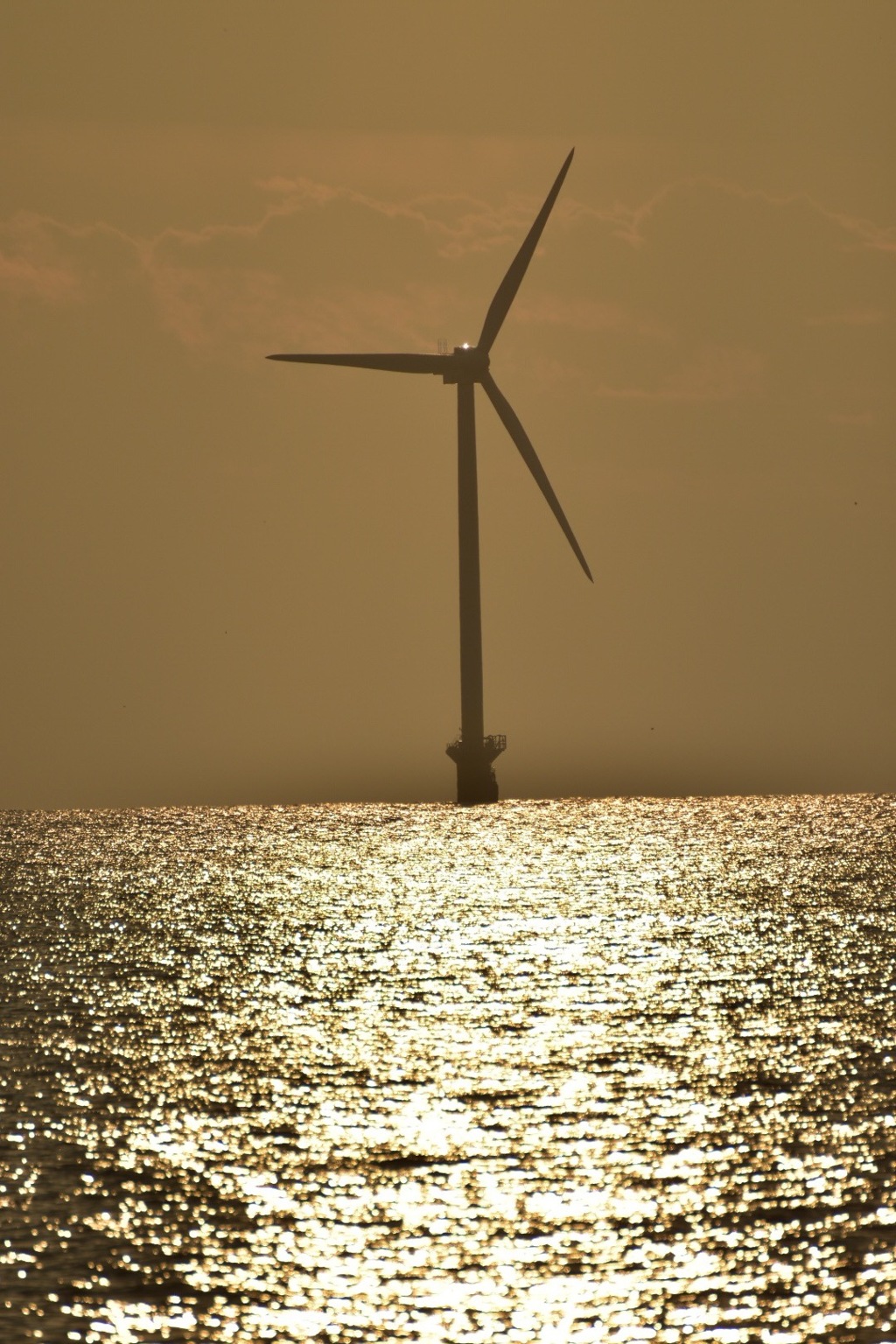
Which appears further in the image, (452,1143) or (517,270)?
(517,270)

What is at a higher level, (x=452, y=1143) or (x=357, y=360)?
(x=357, y=360)

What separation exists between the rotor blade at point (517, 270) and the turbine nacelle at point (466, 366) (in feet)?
15.7

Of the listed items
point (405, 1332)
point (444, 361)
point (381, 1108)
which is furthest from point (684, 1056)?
point (444, 361)

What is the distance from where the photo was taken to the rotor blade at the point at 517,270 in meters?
179

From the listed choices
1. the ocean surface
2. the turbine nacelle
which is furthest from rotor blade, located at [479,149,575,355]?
the ocean surface

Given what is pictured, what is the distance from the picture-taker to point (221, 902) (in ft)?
518

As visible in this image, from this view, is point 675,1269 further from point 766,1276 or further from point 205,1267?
point 205,1267

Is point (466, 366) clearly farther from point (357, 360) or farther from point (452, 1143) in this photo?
point (452, 1143)

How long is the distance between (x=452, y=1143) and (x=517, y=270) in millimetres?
139047

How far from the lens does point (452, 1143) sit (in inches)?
2126

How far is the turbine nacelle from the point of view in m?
198

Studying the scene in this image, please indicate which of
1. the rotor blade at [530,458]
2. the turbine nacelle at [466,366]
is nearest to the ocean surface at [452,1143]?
the rotor blade at [530,458]

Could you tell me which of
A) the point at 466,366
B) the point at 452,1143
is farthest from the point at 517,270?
the point at 452,1143

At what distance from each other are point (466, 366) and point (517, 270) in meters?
17.9
